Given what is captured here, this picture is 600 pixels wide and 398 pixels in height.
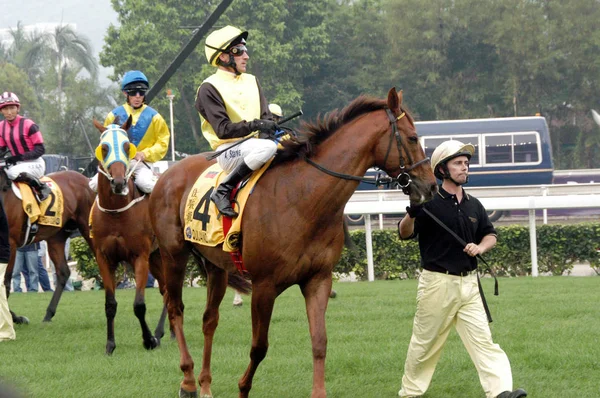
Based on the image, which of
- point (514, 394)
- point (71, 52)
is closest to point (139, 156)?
point (514, 394)

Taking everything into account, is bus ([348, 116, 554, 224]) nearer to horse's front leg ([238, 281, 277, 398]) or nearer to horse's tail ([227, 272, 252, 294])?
horse's tail ([227, 272, 252, 294])

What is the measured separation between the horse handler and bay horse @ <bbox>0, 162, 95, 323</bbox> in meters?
5.25

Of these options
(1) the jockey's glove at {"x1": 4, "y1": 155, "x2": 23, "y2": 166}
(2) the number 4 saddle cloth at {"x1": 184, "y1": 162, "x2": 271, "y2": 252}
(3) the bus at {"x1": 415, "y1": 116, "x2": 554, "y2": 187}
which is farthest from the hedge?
(3) the bus at {"x1": 415, "y1": 116, "x2": 554, "y2": 187}

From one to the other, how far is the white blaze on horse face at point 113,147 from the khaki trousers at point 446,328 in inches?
129

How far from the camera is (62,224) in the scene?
10602mm

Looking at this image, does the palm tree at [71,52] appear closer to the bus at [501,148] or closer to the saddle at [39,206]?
the bus at [501,148]

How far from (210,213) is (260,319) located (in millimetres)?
928

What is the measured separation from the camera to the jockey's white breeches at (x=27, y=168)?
9.97 metres

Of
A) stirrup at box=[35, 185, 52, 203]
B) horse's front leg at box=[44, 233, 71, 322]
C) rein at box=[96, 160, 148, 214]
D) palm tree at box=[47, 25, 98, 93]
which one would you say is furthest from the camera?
palm tree at box=[47, 25, 98, 93]

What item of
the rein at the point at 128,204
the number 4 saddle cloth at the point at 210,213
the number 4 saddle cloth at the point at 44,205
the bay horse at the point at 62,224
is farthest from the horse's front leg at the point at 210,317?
the number 4 saddle cloth at the point at 44,205

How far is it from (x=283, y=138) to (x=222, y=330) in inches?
135

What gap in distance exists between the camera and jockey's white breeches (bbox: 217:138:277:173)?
18.7 feet

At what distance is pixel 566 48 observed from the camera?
142ft

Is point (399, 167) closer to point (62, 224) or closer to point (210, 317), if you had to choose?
point (210, 317)
